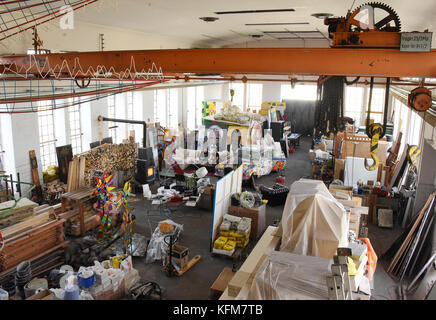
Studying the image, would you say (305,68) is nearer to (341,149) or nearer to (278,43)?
(341,149)

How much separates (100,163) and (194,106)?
11.4 metres

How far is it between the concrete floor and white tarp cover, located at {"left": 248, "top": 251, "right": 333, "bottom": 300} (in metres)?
3.90

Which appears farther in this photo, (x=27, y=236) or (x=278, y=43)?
(x=278, y=43)

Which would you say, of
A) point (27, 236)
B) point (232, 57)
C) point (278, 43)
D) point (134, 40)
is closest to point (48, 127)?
point (134, 40)

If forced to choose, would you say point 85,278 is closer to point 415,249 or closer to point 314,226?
point 314,226

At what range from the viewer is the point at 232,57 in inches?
179

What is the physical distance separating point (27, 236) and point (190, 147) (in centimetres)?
920

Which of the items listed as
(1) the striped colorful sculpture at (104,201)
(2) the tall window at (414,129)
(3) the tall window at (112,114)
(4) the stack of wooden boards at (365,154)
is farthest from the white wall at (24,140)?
(2) the tall window at (414,129)

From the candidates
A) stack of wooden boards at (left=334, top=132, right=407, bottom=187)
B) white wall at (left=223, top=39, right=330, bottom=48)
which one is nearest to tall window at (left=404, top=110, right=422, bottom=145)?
stack of wooden boards at (left=334, top=132, right=407, bottom=187)

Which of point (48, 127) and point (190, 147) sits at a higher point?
point (48, 127)

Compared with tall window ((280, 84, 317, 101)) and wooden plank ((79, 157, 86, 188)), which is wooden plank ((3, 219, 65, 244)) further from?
tall window ((280, 84, 317, 101))

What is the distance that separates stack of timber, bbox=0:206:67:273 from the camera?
21.6 ft

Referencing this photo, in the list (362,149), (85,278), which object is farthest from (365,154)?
(85,278)
